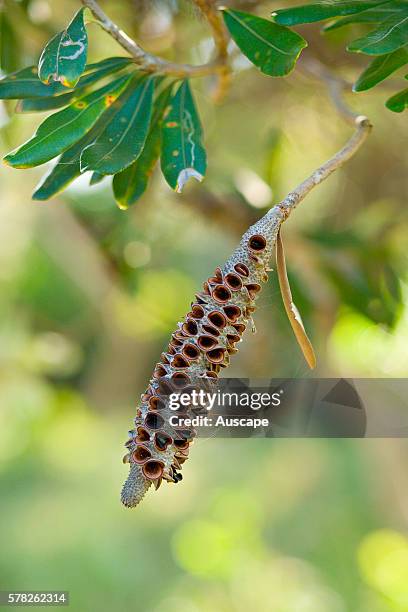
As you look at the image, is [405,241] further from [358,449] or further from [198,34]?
[358,449]

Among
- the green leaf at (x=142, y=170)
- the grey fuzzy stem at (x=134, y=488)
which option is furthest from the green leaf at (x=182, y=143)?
the grey fuzzy stem at (x=134, y=488)

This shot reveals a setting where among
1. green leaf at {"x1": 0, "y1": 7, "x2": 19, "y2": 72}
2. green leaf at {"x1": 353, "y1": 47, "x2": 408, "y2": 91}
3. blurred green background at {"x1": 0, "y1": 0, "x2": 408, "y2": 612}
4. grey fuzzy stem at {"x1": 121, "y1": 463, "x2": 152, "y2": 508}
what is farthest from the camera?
blurred green background at {"x1": 0, "y1": 0, "x2": 408, "y2": 612}

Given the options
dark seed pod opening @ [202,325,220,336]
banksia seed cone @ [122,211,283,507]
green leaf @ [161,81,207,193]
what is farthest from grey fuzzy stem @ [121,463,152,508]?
green leaf @ [161,81,207,193]

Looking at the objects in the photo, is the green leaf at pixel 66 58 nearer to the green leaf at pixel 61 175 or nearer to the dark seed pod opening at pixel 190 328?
the green leaf at pixel 61 175

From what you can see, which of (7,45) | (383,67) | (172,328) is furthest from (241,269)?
(172,328)

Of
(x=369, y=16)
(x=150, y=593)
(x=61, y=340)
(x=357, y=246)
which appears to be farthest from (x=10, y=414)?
(x=369, y=16)

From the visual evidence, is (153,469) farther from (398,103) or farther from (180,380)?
(398,103)

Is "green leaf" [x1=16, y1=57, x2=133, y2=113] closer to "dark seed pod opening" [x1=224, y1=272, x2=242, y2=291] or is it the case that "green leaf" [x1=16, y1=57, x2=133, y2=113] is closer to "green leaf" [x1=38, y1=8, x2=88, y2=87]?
"green leaf" [x1=38, y1=8, x2=88, y2=87]
